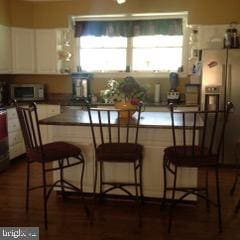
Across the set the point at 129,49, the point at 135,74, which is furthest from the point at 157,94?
the point at 129,49

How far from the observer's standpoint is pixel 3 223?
9.50 feet

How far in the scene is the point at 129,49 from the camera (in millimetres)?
5637

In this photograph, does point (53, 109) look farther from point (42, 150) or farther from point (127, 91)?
point (42, 150)

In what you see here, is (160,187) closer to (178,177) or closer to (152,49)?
(178,177)

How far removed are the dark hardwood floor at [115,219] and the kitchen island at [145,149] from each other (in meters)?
0.19

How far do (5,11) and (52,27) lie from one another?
779 mm

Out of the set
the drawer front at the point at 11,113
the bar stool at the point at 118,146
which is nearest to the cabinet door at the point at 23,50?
the drawer front at the point at 11,113

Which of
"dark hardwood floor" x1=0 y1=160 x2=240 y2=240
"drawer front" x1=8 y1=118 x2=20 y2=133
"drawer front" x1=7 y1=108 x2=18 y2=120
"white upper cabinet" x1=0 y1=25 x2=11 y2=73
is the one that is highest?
"white upper cabinet" x1=0 y1=25 x2=11 y2=73

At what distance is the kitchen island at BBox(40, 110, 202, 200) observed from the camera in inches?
123

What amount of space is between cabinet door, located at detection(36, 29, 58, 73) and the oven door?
134 centimetres

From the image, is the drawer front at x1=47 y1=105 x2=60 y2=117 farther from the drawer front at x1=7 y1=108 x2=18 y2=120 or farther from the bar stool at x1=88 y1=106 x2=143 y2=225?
the bar stool at x1=88 y1=106 x2=143 y2=225
